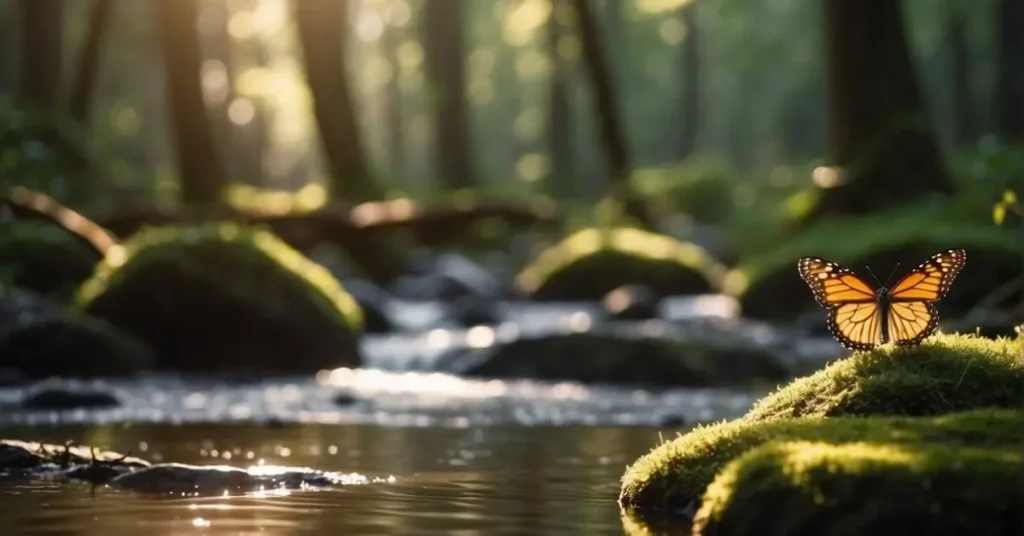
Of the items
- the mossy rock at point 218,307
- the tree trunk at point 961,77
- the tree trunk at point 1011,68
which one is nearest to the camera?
the mossy rock at point 218,307

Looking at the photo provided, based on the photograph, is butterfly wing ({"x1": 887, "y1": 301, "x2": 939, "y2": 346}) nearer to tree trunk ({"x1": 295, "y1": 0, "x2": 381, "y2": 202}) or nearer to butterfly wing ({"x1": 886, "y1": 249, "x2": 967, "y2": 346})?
butterfly wing ({"x1": 886, "y1": 249, "x2": 967, "y2": 346})

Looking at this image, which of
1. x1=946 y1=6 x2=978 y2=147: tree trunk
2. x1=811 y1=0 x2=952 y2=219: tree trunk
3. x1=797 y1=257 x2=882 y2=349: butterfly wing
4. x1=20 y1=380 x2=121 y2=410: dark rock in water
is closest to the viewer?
x1=797 y1=257 x2=882 y2=349: butterfly wing

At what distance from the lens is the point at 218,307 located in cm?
1235

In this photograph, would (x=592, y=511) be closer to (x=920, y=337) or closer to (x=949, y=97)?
(x=920, y=337)

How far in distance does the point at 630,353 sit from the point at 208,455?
4667 mm

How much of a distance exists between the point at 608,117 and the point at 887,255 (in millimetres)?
7880

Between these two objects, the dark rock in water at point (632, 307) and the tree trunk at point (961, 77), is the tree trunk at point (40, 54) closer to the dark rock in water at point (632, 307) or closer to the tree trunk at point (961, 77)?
the dark rock in water at point (632, 307)

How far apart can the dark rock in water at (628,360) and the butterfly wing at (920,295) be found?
18.9ft

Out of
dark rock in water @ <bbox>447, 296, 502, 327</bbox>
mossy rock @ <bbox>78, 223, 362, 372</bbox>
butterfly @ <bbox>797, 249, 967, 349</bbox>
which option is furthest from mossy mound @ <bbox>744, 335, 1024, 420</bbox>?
dark rock in water @ <bbox>447, 296, 502, 327</bbox>

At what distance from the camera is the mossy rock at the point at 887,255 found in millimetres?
15398

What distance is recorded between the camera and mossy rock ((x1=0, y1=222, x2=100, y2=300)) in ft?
46.5

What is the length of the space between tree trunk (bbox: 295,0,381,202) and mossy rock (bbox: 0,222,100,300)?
1030 centimetres

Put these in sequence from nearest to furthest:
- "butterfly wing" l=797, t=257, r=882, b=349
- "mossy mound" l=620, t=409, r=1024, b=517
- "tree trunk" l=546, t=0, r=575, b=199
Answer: "mossy mound" l=620, t=409, r=1024, b=517, "butterfly wing" l=797, t=257, r=882, b=349, "tree trunk" l=546, t=0, r=575, b=199

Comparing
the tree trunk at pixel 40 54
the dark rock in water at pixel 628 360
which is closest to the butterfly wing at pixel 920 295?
the dark rock in water at pixel 628 360
